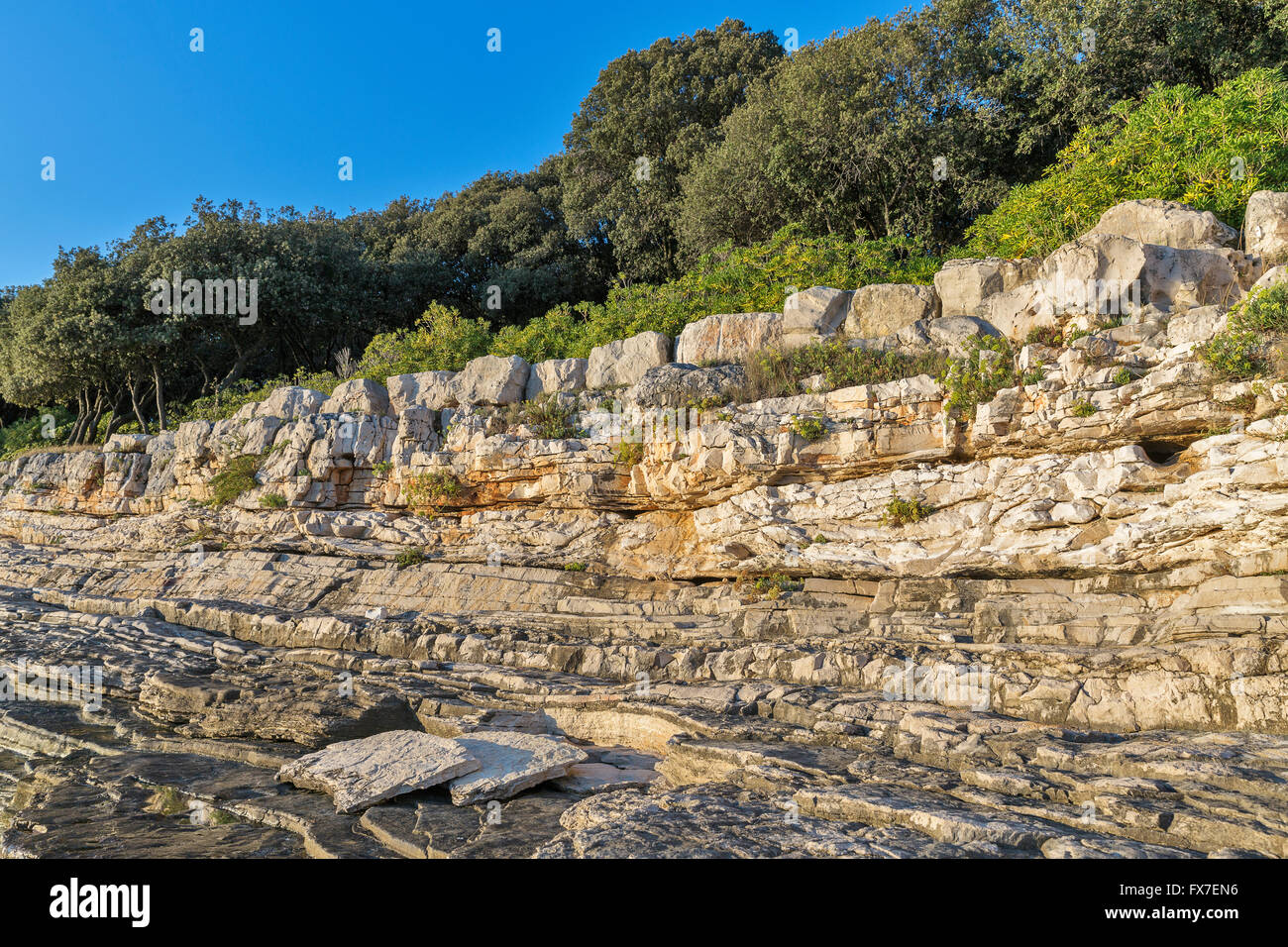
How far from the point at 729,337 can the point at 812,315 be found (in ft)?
5.31

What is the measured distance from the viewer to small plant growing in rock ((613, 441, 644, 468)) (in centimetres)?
1284

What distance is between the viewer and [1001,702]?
810 centimetres

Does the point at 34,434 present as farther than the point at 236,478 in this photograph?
Yes

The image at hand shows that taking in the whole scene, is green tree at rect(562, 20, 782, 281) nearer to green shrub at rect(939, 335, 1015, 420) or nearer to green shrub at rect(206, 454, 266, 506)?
green shrub at rect(206, 454, 266, 506)

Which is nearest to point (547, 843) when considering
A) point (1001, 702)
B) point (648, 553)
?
point (1001, 702)

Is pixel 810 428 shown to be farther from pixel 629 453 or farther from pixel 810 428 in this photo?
pixel 629 453

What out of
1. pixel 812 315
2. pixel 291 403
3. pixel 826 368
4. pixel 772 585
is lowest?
pixel 772 585

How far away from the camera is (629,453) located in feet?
42.2

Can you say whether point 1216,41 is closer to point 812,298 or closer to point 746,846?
point 812,298

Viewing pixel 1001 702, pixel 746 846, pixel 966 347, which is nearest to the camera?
pixel 746 846

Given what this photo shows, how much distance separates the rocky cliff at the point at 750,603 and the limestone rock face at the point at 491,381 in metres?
0.08

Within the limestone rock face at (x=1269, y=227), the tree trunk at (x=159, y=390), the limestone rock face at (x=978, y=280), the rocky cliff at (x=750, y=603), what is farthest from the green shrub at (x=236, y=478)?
the limestone rock face at (x=1269, y=227)

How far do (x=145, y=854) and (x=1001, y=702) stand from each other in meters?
8.44

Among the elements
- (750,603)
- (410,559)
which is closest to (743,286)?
(750,603)
